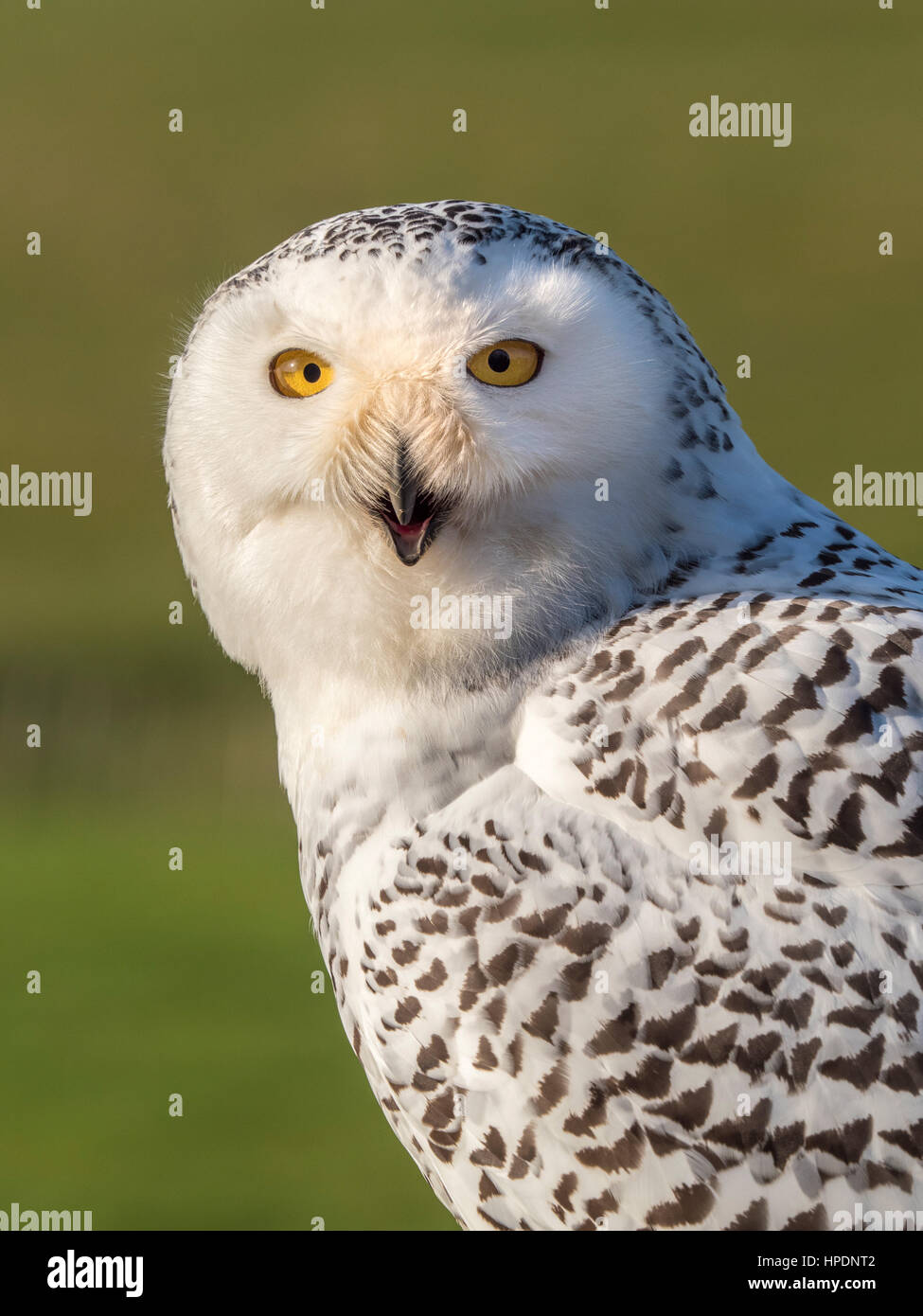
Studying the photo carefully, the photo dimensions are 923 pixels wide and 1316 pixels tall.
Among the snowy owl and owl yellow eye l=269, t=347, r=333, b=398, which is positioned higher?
owl yellow eye l=269, t=347, r=333, b=398

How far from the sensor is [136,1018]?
33.7 feet

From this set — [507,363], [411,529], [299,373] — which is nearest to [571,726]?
[411,529]

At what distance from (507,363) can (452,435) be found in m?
0.12

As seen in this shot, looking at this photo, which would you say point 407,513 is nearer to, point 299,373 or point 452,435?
point 452,435

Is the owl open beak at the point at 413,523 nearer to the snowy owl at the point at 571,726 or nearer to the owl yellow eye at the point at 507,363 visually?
the snowy owl at the point at 571,726

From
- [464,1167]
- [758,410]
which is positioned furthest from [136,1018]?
[464,1167]

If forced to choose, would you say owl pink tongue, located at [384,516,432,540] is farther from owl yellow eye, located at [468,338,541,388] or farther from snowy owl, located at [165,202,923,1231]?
owl yellow eye, located at [468,338,541,388]

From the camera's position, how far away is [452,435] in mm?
1769

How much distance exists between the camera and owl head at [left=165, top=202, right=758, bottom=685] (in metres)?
1.78

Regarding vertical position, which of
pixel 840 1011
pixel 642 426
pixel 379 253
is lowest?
pixel 840 1011

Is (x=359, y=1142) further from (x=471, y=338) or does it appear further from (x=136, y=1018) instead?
(x=471, y=338)

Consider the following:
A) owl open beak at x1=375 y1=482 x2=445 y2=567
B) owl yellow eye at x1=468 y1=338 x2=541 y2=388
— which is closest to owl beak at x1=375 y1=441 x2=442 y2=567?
owl open beak at x1=375 y1=482 x2=445 y2=567

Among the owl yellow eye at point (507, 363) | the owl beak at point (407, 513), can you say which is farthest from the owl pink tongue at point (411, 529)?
the owl yellow eye at point (507, 363)
